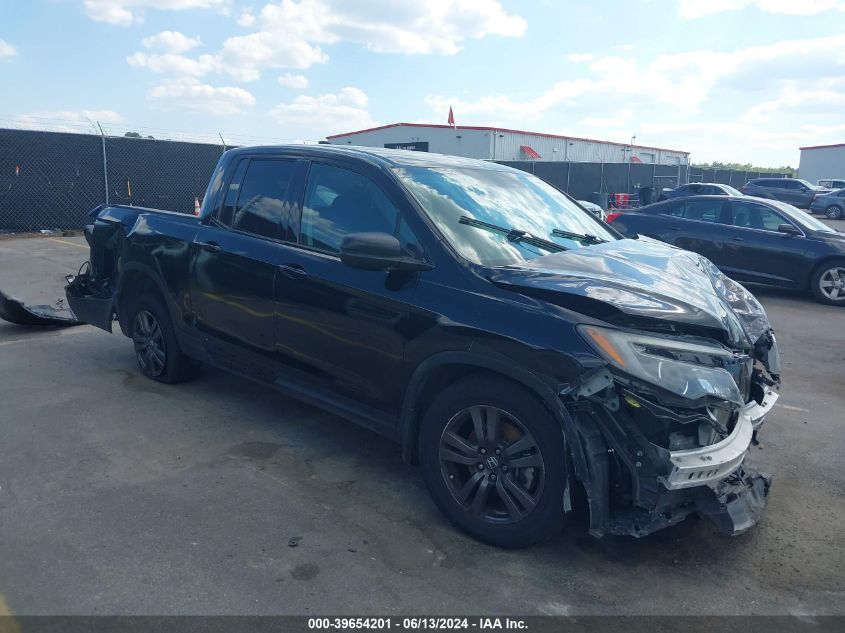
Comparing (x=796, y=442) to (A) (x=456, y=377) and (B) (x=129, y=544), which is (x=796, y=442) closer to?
(A) (x=456, y=377)

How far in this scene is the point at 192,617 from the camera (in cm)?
290

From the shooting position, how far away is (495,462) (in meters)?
3.36

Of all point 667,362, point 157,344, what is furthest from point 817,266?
point 157,344

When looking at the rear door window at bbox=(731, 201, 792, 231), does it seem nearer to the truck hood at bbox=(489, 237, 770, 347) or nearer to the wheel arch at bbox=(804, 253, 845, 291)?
the wheel arch at bbox=(804, 253, 845, 291)

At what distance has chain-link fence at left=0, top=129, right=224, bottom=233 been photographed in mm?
15727

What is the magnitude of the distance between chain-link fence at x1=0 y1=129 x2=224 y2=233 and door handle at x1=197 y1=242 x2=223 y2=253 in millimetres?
13198

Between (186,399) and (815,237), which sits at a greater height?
(815,237)

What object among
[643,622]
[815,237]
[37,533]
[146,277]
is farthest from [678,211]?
[37,533]

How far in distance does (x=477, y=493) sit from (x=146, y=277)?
137 inches

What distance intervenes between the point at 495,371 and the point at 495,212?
1.20m

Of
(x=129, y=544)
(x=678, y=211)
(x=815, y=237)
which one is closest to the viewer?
(x=129, y=544)

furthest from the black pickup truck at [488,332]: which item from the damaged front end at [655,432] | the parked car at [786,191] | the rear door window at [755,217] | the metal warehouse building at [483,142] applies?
the parked car at [786,191]

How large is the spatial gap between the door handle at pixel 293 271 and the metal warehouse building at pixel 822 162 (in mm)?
63592

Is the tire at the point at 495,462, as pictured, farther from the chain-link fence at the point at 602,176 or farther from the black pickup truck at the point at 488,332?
the chain-link fence at the point at 602,176
